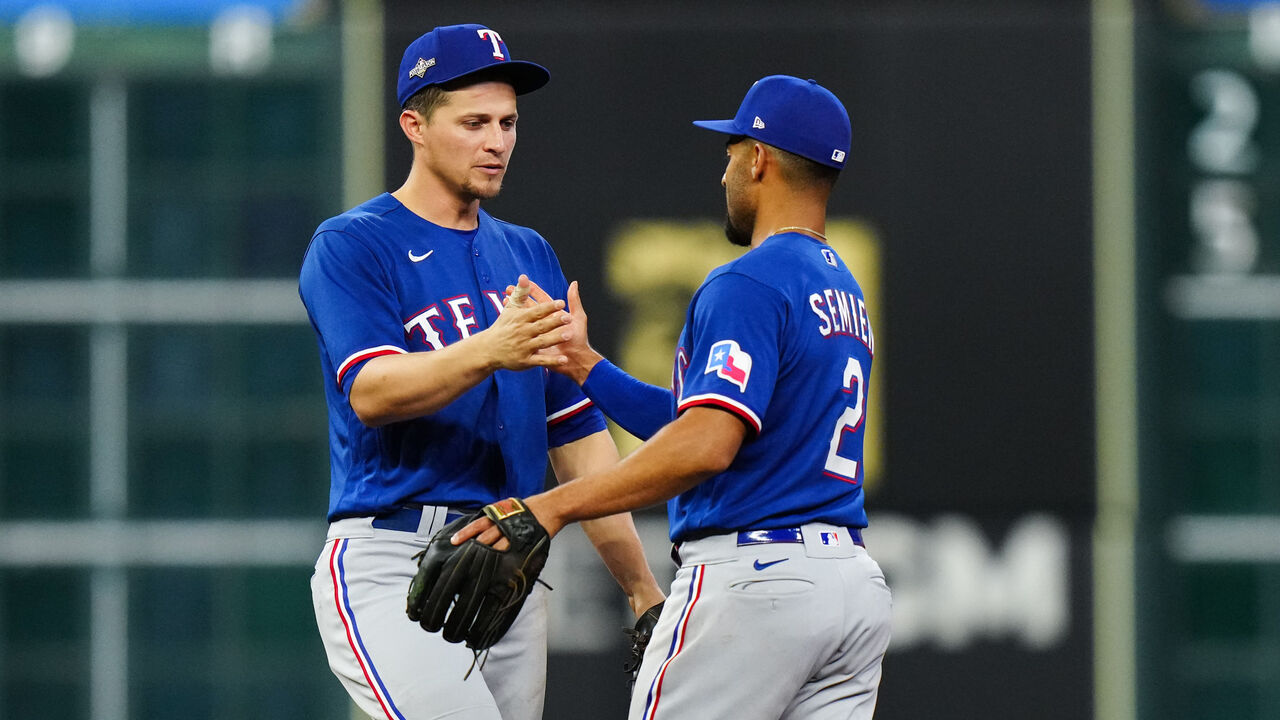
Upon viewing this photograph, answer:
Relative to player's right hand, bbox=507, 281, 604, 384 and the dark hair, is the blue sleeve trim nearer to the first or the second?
player's right hand, bbox=507, 281, 604, 384

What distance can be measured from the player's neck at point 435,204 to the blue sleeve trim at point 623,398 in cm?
A: 40

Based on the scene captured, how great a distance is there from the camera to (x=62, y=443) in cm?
830

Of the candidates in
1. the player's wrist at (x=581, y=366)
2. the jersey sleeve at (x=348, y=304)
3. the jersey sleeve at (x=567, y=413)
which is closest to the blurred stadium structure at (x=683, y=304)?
the jersey sleeve at (x=567, y=413)

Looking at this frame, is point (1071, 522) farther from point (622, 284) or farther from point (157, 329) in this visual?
point (157, 329)

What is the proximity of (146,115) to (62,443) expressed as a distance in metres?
1.53

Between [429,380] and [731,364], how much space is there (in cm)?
54

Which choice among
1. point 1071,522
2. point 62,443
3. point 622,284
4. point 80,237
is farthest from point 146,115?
point 1071,522

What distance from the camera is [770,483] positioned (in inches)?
135

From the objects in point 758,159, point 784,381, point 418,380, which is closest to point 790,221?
point 758,159

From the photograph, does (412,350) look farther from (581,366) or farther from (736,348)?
(736,348)

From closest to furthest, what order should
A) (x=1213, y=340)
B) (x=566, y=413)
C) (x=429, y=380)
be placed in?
(x=429, y=380), (x=566, y=413), (x=1213, y=340)

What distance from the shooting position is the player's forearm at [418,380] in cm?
321

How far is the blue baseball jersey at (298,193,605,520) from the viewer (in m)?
3.36

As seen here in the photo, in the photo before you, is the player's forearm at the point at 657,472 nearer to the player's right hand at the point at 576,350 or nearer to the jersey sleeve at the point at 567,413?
the player's right hand at the point at 576,350
